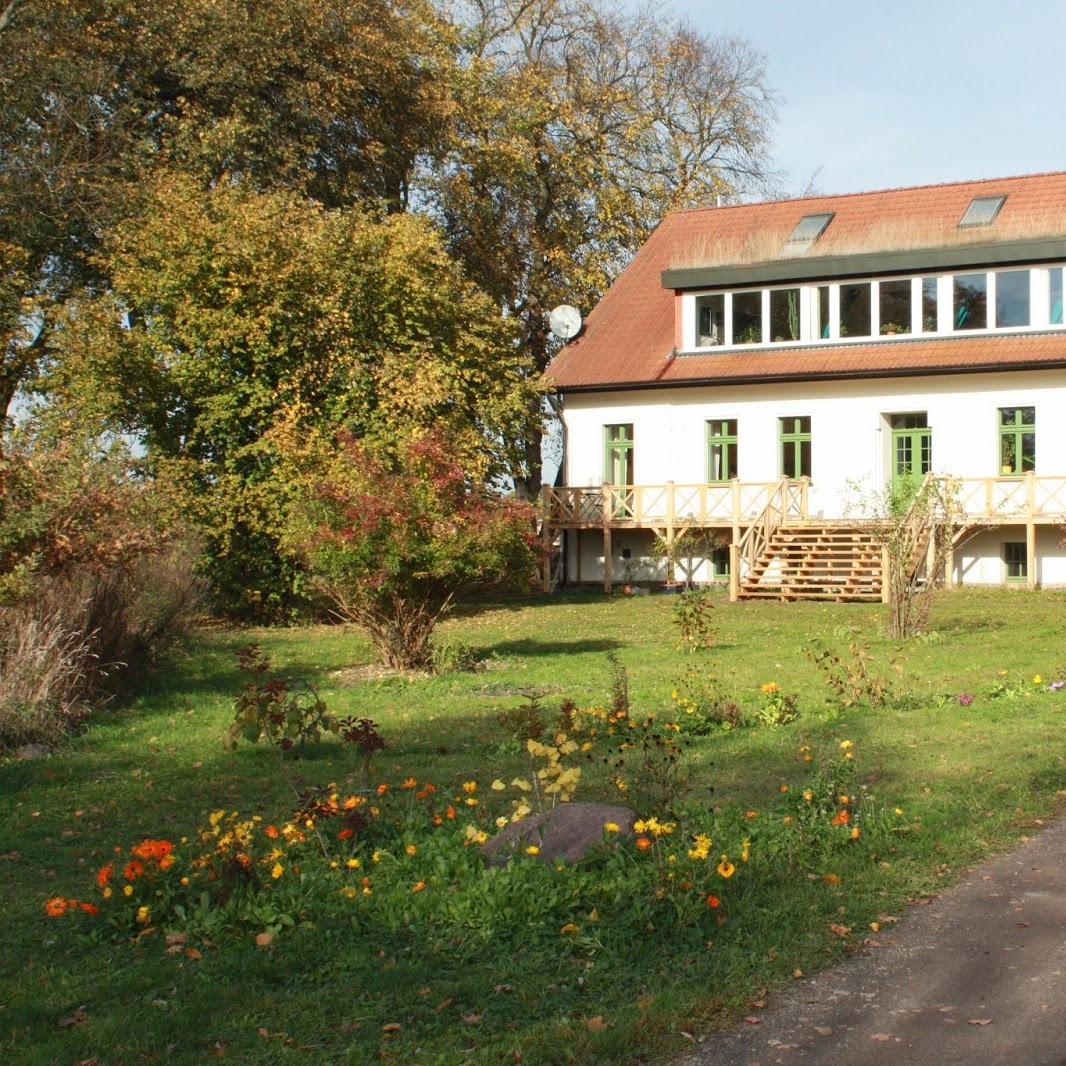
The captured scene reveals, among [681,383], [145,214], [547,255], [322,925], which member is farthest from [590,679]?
[547,255]

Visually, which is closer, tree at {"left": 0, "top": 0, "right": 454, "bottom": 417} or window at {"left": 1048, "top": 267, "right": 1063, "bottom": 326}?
tree at {"left": 0, "top": 0, "right": 454, "bottom": 417}

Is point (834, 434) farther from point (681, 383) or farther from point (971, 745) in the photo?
point (971, 745)

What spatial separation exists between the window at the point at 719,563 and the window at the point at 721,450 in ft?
5.31

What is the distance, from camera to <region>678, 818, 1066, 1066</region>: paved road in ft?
15.2

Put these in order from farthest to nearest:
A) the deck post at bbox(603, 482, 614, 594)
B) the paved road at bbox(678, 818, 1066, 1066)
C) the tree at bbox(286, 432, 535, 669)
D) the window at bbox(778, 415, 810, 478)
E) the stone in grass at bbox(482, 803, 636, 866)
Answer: the window at bbox(778, 415, 810, 478) → the deck post at bbox(603, 482, 614, 594) → the tree at bbox(286, 432, 535, 669) → the stone in grass at bbox(482, 803, 636, 866) → the paved road at bbox(678, 818, 1066, 1066)

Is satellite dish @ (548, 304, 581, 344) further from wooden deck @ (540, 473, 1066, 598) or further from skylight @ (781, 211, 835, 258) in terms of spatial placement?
skylight @ (781, 211, 835, 258)

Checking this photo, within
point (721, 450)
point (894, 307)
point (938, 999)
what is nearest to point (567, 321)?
point (721, 450)

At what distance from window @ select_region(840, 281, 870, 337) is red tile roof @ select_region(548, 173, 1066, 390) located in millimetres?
432

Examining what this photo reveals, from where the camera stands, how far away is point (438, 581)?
15711mm

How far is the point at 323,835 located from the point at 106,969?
5.08 ft

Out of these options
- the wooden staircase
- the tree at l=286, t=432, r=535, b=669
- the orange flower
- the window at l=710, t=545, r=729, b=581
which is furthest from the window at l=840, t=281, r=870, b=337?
the orange flower

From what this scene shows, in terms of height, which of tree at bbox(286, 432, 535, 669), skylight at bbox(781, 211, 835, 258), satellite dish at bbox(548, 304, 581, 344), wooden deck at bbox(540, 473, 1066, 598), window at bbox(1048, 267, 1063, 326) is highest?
skylight at bbox(781, 211, 835, 258)

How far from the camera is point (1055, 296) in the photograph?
28.2m

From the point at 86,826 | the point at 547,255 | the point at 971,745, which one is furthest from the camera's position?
the point at 547,255
